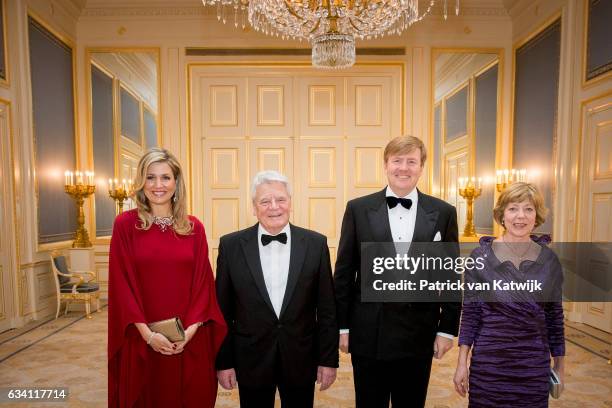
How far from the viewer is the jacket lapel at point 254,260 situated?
1.65 meters

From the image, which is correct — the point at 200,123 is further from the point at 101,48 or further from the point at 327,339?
the point at 327,339

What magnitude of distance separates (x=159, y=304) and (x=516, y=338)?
159 centimetres

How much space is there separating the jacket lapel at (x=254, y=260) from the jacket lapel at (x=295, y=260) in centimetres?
9

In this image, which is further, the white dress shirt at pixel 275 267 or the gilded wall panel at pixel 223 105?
the gilded wall panel at pixel 223 105

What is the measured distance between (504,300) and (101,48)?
21.1ft

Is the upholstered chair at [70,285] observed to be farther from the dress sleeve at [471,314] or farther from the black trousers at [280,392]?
the dress sleeve at [471,314]

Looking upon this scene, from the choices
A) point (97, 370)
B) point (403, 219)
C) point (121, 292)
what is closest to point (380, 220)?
point (403, 219)

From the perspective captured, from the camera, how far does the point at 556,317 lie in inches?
63.2

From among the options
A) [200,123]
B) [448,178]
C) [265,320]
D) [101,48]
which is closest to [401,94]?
[448,178]

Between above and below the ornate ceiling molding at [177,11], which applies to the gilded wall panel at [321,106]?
below

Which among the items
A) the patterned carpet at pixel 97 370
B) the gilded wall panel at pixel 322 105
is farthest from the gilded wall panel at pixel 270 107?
the patterned carpet at pixel 97 370

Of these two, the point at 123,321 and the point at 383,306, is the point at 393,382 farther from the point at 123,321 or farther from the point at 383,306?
the point at 123,321

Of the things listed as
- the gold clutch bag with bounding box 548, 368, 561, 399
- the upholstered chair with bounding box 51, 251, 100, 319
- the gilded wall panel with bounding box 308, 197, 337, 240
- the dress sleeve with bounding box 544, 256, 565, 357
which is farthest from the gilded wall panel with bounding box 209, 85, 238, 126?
the gold clutch bag with bounding box 548, 368, 561, 399

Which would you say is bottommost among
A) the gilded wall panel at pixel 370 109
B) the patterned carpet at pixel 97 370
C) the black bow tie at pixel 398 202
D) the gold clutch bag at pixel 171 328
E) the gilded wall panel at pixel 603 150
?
the patterned carpet at pixel 97 370
